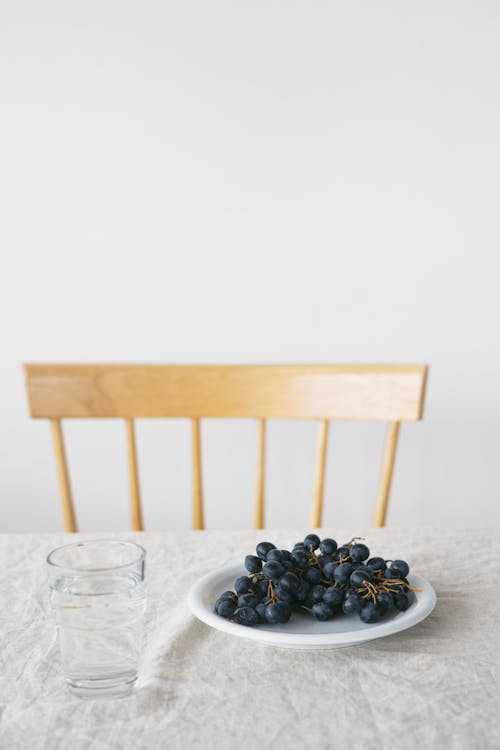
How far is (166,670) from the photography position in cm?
59

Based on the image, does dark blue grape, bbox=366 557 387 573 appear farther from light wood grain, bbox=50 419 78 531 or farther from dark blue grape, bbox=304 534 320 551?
light wood grain, bbox=50 419 78 531

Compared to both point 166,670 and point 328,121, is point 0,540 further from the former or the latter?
point 328,121

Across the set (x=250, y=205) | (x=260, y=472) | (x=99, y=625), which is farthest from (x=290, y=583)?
(x=250, y=205)

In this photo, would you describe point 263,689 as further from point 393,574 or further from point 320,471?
point 320,471

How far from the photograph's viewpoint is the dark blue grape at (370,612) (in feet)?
2.00

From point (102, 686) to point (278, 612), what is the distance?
14 cm

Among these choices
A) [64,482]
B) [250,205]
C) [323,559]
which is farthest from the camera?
[250,205]

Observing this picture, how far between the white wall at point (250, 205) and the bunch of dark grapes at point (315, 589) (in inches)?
45.7

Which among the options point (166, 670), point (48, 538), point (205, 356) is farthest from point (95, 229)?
point (166, 670)

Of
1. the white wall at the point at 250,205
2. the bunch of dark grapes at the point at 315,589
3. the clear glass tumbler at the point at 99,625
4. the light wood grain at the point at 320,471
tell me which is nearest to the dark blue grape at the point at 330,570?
the bunch of dark grapes at the point at 315,589

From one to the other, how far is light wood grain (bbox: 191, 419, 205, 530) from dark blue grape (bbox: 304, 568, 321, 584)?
549mm

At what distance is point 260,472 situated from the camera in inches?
46.9

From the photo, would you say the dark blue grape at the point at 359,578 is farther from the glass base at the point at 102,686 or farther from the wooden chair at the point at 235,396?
the wooden chair at the point at 235,396

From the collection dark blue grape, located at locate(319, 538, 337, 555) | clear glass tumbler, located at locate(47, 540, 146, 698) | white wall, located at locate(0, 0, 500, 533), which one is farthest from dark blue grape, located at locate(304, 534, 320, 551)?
white wall, located at locate(0, 0, 500, 533)
